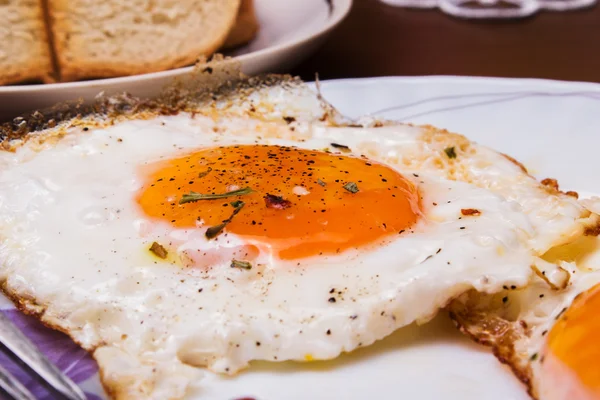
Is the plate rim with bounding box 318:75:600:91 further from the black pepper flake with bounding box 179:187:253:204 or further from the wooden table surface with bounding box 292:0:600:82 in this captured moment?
the black pepper flake with bounding box 179:187:253:204

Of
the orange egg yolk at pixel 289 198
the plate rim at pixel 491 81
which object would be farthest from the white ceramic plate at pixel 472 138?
the orange egg yolk at pixel 289 198

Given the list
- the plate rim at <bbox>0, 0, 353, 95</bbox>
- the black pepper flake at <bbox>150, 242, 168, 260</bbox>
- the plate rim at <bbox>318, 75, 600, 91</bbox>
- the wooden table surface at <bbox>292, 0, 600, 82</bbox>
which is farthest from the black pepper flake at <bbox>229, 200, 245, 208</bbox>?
the wooden table surface at <bbox>292, 0, 600, 82</bbox>

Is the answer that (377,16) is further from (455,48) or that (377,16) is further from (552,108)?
(552,108)

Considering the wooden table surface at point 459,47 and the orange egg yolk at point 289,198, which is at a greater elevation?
the orange egg yolk at point 289,198

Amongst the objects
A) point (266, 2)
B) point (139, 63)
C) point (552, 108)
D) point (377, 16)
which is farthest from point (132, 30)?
point (377, 16)

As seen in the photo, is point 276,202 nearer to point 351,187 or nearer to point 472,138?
point 351,187

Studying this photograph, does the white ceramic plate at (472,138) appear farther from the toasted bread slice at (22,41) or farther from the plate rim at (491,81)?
the toasted bread slice at (22,41)
